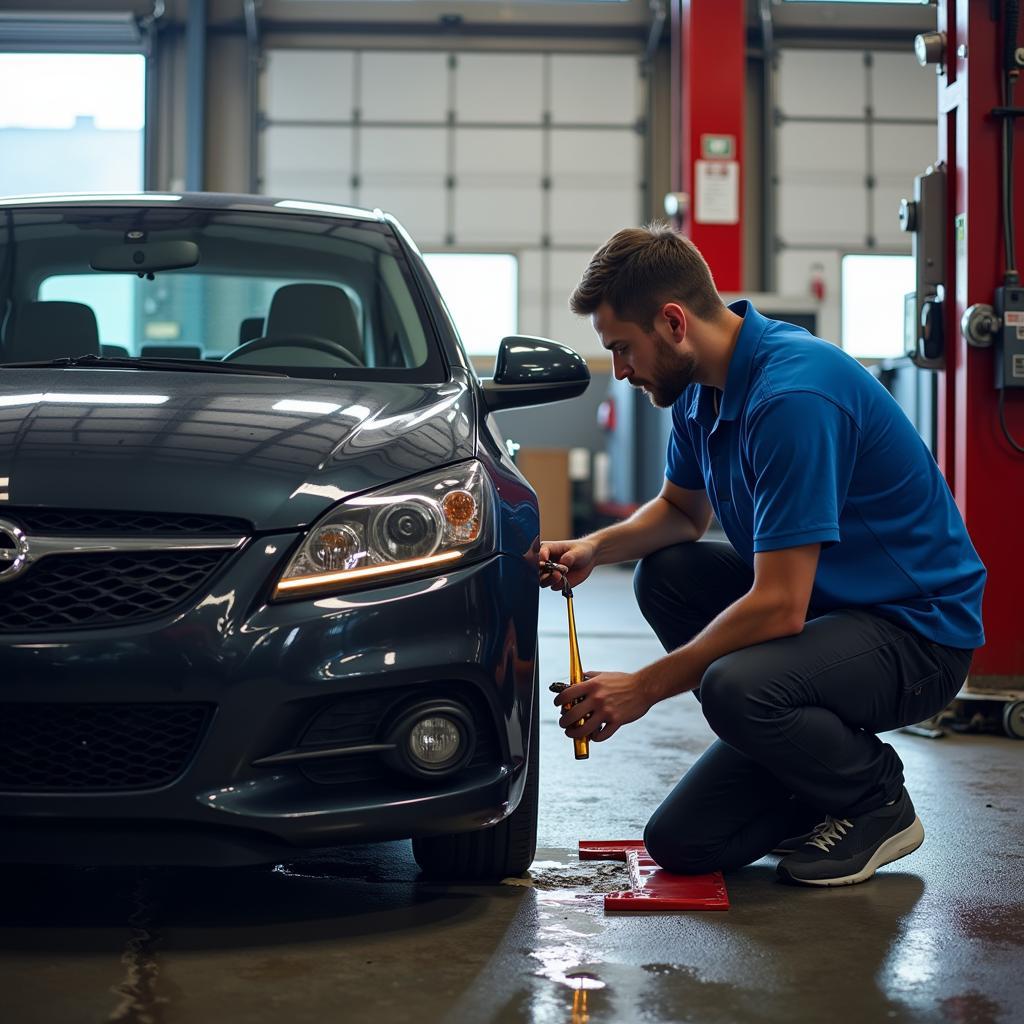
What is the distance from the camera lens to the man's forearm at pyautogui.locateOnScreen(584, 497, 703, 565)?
2.67 m

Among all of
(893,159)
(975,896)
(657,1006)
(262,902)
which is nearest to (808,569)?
(975,896)

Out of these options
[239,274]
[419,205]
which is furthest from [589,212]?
[239,274]

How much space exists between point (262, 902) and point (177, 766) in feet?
1.38

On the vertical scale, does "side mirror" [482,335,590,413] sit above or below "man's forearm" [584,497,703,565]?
above

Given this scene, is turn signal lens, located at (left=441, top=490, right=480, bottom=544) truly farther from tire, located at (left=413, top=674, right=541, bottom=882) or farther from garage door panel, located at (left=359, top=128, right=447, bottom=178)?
garage door panel, located at (left=359, top=128, right=447, bottom=178)

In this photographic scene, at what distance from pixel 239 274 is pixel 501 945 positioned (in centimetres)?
157

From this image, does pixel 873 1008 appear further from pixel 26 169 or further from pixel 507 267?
pixel 26 169

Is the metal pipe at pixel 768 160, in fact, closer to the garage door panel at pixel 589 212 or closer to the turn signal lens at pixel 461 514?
the garage door panel at pixel 589 212

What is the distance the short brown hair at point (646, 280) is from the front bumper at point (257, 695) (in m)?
0.65

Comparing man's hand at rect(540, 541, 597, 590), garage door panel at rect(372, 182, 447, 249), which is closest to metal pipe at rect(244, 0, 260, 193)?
garage door panel at rect(372, 182, 447, 249)

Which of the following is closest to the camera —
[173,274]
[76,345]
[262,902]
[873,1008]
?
[873,1008]

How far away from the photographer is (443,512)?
1.92 m

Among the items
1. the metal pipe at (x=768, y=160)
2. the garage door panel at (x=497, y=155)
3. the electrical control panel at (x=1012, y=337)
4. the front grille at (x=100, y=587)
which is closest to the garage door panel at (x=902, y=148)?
the metal pipe at (x=768, y=160)

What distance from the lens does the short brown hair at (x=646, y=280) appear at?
7.51ft
